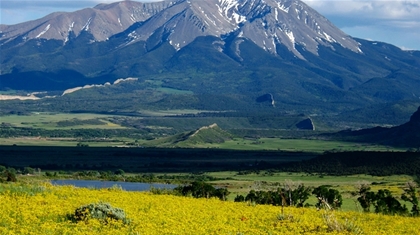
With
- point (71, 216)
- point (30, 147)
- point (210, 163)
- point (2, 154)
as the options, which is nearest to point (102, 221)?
point (71, 216)

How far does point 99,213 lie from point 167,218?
9.16ft

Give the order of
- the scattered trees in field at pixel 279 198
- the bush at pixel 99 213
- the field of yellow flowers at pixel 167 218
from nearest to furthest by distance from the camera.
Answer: the field of yellow flowers at pixel 167 218 < the bush at pixel 99 213 < the scattered trees in field at pixel 279 198

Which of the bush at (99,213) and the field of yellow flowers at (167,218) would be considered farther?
the bush at (99,213)

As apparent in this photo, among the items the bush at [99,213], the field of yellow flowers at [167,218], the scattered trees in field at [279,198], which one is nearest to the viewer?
the field of yellow flowers at [167,218]

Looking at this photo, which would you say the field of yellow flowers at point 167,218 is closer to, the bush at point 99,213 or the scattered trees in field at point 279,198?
the bush at point 99,213

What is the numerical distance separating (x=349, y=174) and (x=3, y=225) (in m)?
98.9

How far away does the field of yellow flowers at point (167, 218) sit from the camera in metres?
26.2

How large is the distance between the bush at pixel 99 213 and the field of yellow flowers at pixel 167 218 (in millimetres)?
358

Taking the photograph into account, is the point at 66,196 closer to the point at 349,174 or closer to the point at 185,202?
the point at 185,202

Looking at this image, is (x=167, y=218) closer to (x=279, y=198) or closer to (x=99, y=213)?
(x=99, y=213)

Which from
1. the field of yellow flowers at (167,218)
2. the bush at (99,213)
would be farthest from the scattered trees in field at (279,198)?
the bush at (99,213)

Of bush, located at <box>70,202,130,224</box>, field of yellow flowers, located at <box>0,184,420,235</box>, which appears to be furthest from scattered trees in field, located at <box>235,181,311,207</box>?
bush, located at <box>70,202,130,224</box>

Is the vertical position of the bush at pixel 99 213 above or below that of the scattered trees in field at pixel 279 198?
above

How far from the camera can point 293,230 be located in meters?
28.0
